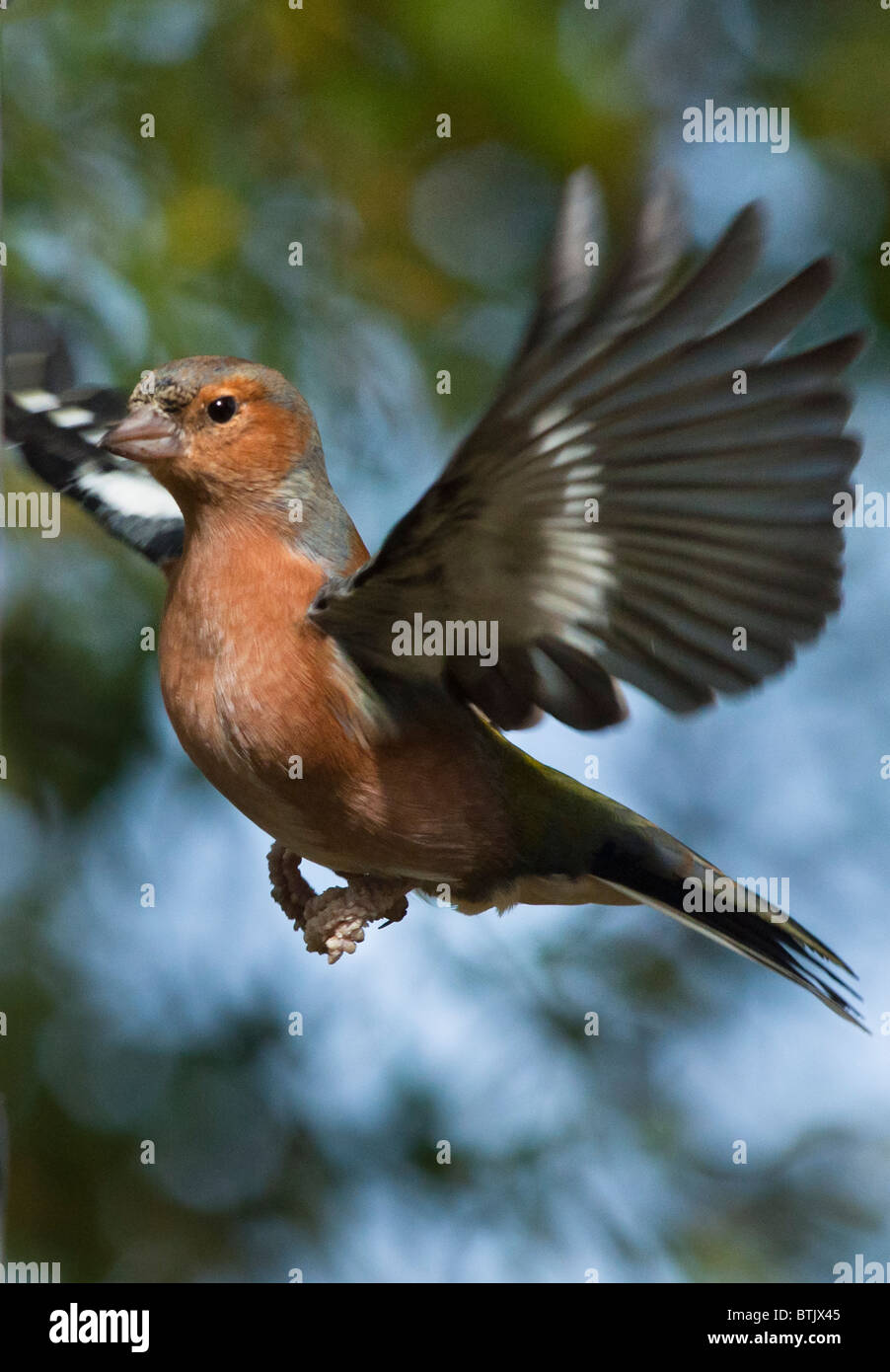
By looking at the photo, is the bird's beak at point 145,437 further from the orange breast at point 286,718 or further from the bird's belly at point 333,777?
the bird's belly at point 333,777

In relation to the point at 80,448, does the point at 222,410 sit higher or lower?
lower

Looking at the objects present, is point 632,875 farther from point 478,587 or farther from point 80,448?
point 80,448

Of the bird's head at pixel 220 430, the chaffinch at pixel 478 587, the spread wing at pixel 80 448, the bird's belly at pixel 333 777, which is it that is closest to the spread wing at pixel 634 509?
the chaffinch at pixel 478 587

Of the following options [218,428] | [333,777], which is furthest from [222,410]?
[333,777]

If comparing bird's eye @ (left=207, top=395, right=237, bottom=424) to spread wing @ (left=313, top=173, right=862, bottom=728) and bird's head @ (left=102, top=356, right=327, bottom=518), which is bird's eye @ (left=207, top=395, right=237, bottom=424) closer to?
bird's head @ (left=102, top=356, right=327, bottom=518)

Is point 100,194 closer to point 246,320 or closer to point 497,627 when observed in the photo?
point 246,320

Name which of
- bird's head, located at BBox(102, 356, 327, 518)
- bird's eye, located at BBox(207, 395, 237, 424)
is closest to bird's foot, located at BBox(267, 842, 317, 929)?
bird's head, located at BBox(102, 356, 327, 518)

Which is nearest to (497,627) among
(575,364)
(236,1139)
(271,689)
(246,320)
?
(271,689)
